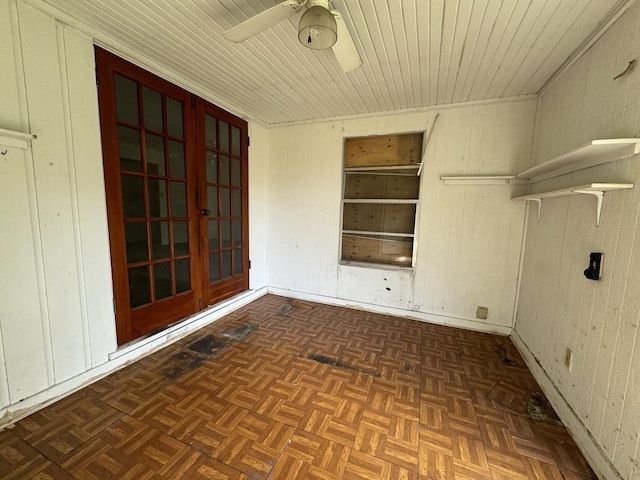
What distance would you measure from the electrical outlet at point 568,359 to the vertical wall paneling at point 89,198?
3335 mm

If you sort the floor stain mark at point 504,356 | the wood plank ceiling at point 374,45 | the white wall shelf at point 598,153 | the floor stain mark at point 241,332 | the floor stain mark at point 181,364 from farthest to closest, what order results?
the floor stain mark at point 241,332 < the floor stain mark at point 504,356 < the floor stain mark at point 181,364 < the wood plank ceiling at point 374,45 < the white wall shelf at point 598,153

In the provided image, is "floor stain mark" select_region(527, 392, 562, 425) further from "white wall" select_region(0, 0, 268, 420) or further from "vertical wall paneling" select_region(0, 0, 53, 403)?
"vertical wall paneling" select_region(0, 0, 53, 403)

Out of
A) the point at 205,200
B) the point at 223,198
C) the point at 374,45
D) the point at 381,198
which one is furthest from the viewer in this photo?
the point at 381,198

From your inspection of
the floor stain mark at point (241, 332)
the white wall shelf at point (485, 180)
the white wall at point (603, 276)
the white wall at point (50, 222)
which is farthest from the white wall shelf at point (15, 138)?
the white wall shelf at point (485, 180)

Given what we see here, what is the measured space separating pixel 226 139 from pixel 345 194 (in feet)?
5.48

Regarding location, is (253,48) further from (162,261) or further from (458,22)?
(162,261)

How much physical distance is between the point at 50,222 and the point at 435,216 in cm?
344

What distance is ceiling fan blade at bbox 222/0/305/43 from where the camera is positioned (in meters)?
1.30

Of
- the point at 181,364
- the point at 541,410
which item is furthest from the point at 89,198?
the point at 541,410

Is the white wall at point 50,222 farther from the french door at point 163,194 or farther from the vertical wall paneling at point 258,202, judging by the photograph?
the vertical wall paneling at point 258,202

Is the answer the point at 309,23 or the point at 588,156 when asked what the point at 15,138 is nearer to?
the point at 309,23

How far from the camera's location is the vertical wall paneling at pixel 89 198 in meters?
1.75

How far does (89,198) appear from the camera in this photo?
6.10 feet

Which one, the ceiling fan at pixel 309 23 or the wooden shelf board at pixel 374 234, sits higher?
the ceiling fan at pixel 309 23
